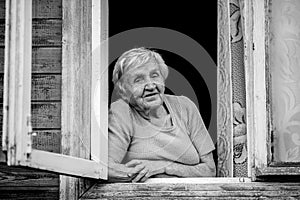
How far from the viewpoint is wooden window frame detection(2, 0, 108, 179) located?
8.59 ft

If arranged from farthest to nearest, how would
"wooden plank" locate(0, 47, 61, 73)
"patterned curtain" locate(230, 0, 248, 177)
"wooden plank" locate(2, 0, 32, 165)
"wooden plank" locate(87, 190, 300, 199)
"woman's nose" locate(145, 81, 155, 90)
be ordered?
"woman's nose" locate(145, 81, 155, 90) → "patterned curtain" locate(230, 0, 248, 177) → "wooden plank" locate(0, 47, 61, 73) → "wooden plank" locate(87, 190, 300, 199) → "wooden plank" locate(2, 0, 32, 165)

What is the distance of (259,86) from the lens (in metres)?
3.30

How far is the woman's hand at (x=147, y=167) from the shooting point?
3.35 meters

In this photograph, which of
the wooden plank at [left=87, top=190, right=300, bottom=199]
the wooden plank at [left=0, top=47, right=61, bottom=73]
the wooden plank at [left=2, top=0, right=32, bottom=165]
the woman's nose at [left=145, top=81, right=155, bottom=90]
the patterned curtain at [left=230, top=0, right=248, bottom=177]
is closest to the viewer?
the wooden plank at [left=2, top=0, right=32, bottom=165]

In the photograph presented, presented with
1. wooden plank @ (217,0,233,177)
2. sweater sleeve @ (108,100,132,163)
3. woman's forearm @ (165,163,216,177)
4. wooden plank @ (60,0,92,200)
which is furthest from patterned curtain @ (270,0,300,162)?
wooden plank @ (60,0,92,200)

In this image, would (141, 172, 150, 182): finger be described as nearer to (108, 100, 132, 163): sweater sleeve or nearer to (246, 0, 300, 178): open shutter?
(108, 100, 132, 163): sweater sleeve

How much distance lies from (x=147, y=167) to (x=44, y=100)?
459 mm

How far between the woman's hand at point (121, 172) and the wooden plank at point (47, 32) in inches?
19.3

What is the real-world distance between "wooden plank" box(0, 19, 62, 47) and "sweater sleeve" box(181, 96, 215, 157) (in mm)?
651

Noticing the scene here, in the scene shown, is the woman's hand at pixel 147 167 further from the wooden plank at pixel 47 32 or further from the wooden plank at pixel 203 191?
the wooden plank at pixel 47 32

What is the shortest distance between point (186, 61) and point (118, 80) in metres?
0.80

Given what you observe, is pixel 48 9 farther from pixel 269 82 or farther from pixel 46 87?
pixel 269 82

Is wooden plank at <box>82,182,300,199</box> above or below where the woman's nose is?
below

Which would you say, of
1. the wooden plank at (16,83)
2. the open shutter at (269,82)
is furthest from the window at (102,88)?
the wooden plank at (16,83)
